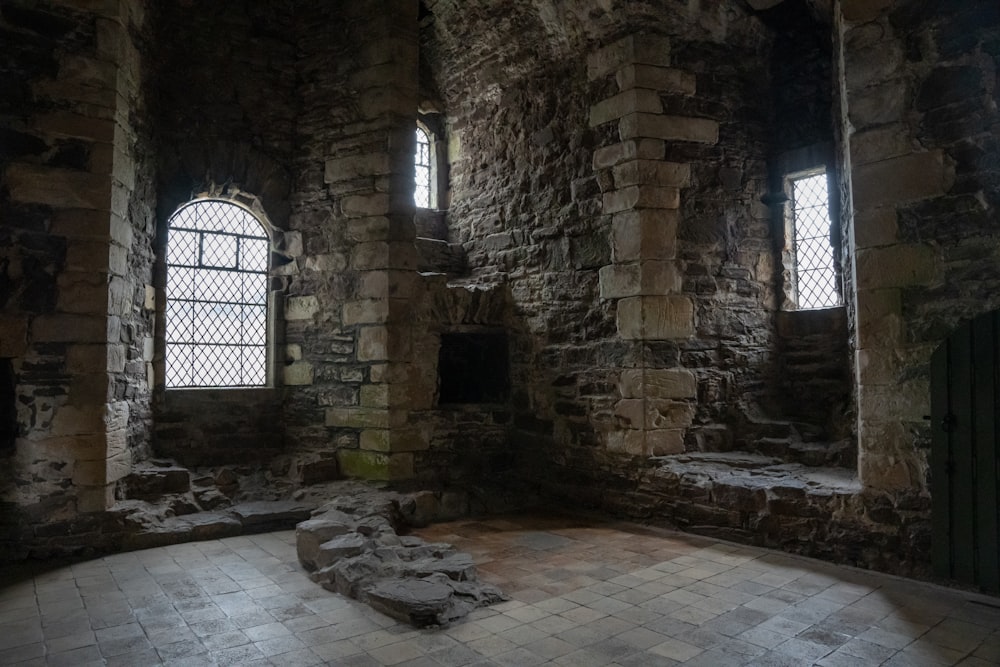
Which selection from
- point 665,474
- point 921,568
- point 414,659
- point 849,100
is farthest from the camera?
point 665,474

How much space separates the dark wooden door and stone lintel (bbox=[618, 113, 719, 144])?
273 cm

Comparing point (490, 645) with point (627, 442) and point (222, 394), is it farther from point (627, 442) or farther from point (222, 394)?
point (222, 394)

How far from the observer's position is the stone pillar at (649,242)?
5617 millimetres

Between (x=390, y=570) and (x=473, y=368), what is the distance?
314 centimetres

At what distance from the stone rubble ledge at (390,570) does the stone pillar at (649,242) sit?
6.78 ft

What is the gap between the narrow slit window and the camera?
19.4 ft

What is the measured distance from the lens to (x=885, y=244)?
13.9 feet

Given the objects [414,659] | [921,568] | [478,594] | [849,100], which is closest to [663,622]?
[478,594]

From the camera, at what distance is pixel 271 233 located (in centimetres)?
668

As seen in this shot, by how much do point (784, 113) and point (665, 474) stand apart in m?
3.51

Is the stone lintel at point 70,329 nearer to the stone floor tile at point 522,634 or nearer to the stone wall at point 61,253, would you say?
the stone wall at point 61,253

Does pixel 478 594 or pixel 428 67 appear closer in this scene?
pixel 478 594

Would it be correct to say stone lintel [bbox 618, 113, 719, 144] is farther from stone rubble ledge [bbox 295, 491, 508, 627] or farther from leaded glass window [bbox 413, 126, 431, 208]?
stone rubble ledge [bbox 295, 491, 508, 627]

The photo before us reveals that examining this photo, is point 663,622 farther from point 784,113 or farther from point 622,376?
point 784,113
